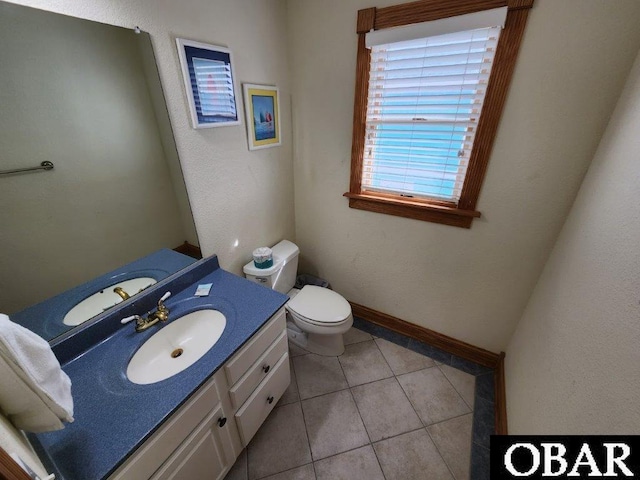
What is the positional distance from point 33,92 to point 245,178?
92cm

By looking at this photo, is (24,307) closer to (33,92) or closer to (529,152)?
(33,92)

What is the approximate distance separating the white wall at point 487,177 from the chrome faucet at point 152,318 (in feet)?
4.07

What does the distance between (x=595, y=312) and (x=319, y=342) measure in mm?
1467

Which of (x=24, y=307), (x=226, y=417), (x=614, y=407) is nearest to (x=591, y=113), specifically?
(x=614, y=407)

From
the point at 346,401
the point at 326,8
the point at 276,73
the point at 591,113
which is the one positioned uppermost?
the point at 326,8

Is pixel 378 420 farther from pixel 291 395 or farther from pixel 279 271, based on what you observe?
pixel 279 271

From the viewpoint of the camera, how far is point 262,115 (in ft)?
5.24

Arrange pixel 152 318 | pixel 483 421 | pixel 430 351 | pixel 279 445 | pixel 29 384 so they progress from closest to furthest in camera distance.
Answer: pixel 29 384
pixel 152 318
pixel 279 445
pixel 483 421
pixel 430 351

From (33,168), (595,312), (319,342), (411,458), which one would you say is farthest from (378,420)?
(33,168)

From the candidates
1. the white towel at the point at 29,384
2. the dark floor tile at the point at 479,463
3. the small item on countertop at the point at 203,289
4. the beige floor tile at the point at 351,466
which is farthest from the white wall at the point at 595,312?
the small item on countertop at the point at 203,289

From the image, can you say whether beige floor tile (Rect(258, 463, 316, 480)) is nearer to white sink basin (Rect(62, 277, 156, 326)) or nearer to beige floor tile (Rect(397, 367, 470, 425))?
beige floor tile (Rect(397, 367, 470, 425))

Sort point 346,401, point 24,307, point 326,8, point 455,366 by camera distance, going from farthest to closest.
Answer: point 455,366
point 346,401
point 326,8
point 24,307

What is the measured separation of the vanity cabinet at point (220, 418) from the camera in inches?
31.7

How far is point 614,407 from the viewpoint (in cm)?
71
